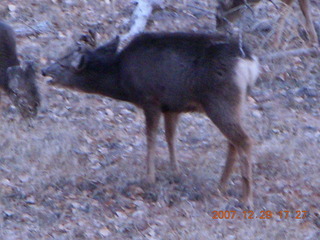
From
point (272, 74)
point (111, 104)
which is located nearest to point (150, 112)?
point (111, 104)

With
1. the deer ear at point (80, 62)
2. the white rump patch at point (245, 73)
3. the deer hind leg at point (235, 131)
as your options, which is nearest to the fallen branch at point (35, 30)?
the deer ear at point (80, 62)

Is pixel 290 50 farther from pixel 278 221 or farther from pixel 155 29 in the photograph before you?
pixel 278 221

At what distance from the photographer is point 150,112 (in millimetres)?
7469

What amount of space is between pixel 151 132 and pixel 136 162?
2.66 ft

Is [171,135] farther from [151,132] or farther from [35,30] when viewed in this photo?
[35,30]

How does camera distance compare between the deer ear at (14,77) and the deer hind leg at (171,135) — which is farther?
the deer ear at (14,77)

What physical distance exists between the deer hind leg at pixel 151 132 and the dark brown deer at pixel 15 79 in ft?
8.15

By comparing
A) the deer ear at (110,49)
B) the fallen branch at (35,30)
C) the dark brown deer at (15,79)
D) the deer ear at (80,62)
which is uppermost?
the deer ear at (110,49)

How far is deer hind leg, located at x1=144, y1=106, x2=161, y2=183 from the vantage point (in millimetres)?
7469

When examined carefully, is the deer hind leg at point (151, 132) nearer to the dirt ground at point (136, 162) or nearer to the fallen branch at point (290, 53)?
the dirt ground at point (136, 162)

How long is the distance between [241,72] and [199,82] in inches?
16.6
